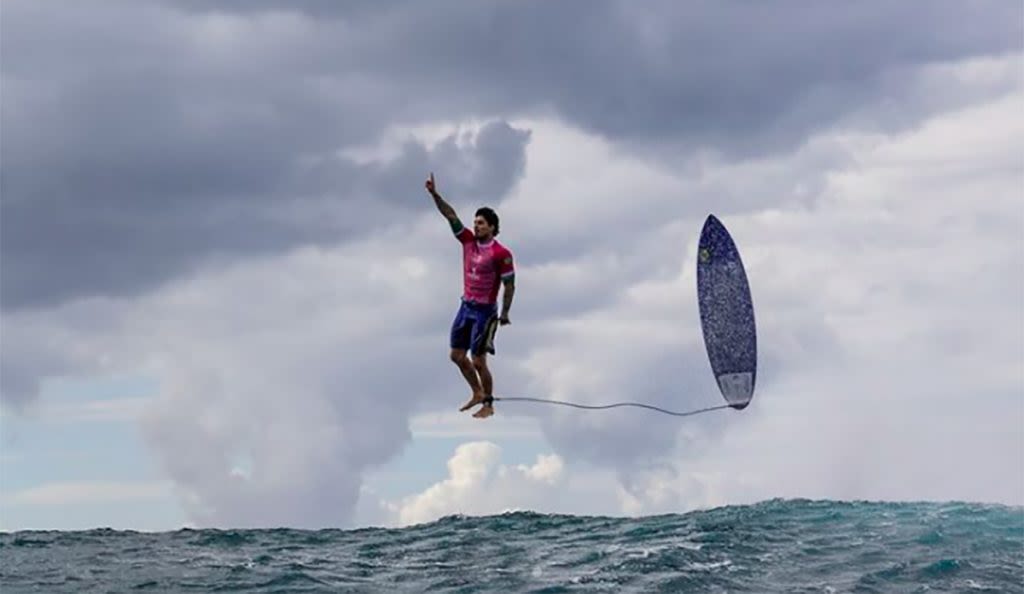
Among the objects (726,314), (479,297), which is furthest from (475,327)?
(726,314)

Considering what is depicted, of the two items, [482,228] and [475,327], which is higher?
[482,228]

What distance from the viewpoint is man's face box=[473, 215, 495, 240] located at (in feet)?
74.0

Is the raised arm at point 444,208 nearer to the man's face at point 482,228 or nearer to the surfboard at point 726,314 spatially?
the man's face at point 482,228

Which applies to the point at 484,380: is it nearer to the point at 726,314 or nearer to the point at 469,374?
the point at 469,374

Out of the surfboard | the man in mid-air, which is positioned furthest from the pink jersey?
the surfboard

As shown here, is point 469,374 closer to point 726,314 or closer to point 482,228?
point 482,228

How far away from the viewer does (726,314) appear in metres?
28.1

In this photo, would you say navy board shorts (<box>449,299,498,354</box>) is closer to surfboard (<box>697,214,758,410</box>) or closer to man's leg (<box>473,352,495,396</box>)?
man's leg (<box>473,352,495,396</box>)

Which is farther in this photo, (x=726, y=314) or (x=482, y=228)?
(x=726, y=314)

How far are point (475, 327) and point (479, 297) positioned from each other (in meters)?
0.56

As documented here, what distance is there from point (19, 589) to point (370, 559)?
22.6ft

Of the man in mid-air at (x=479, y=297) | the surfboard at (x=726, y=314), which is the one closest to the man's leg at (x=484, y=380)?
the man in mid-air at (x=479, y=297)

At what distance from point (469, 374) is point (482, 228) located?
113 inches

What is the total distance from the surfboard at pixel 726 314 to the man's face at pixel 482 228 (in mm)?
7306
